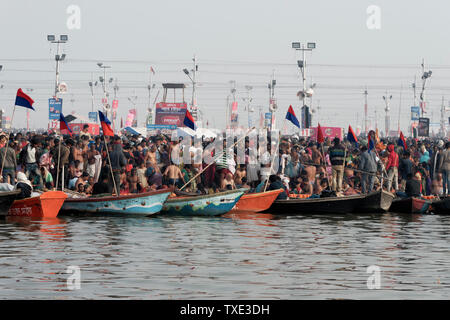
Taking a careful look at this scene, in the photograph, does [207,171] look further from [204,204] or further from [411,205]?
[411,205]

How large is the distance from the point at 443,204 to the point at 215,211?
7.02 m

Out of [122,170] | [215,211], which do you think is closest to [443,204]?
[215,211]

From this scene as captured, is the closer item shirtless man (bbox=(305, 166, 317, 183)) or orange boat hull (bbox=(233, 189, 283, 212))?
orange boat hull (bbox=(233, 189, 283, 212))

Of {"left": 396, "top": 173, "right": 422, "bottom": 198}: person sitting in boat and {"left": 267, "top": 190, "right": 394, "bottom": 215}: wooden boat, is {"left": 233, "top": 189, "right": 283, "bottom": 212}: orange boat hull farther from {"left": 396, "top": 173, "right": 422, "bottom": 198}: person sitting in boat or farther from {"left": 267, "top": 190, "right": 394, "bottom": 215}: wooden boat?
{"left": 396, "top": 173, "right": 422, "bottom": 198}: person sitting in boat

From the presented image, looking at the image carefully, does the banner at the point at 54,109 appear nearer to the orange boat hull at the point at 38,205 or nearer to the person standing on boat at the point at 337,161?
the person standing on boat at the point at 337,161

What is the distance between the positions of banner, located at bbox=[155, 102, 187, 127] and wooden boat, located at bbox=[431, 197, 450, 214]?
72619 mm

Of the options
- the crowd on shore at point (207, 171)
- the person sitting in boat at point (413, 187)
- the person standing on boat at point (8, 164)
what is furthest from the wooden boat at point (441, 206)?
the person standing on boat at point (8, 164)

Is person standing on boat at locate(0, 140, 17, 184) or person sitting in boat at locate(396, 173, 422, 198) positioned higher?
person standing on boat at locate(0, 140, 17, 184)

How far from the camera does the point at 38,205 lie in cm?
2478

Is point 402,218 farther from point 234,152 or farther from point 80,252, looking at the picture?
point 80,252

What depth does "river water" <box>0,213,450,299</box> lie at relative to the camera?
13773 mm

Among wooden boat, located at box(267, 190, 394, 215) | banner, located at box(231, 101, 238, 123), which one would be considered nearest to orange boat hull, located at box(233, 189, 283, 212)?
wooden boat, located at box(267, 190, 394, 215)
